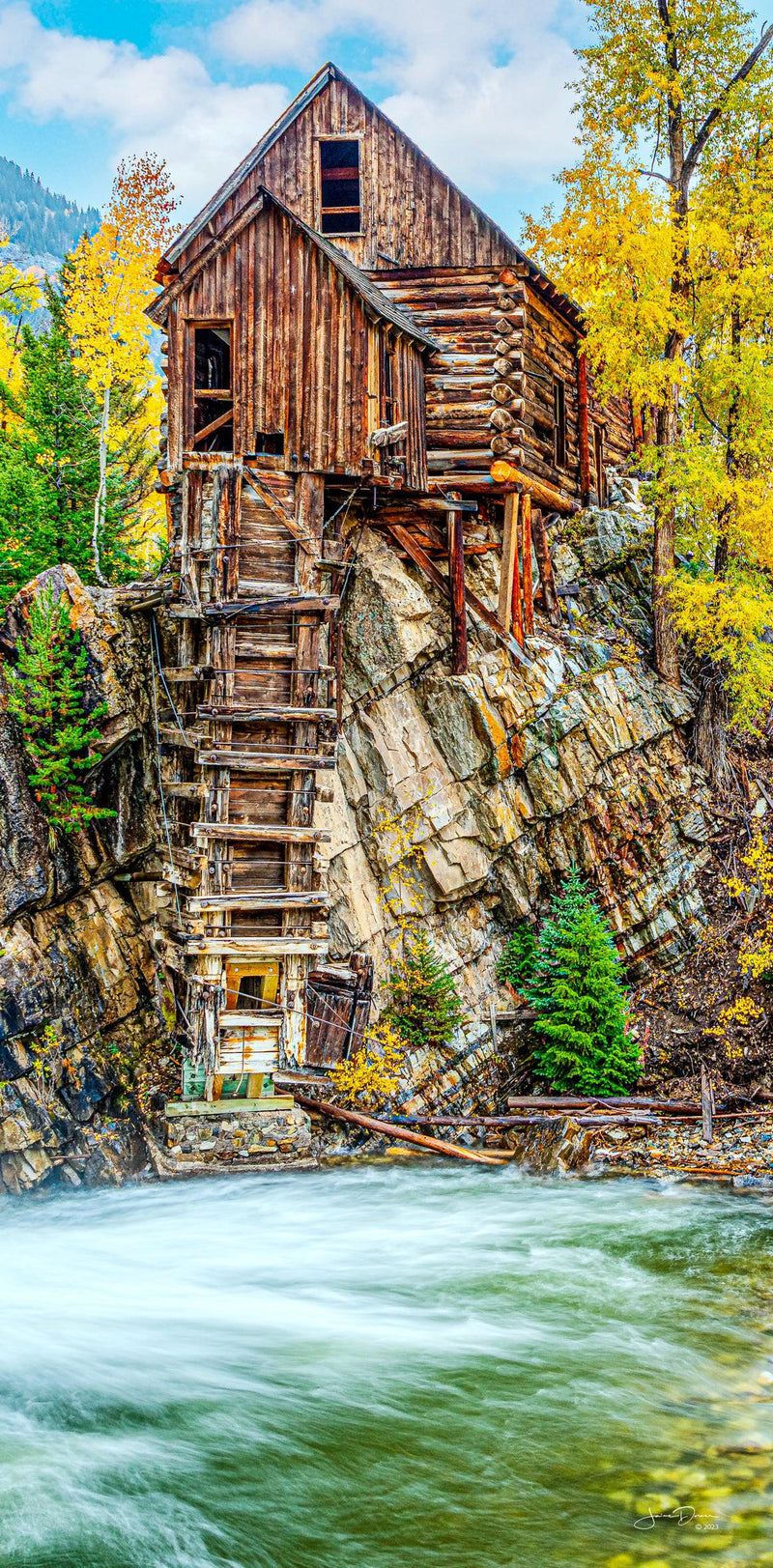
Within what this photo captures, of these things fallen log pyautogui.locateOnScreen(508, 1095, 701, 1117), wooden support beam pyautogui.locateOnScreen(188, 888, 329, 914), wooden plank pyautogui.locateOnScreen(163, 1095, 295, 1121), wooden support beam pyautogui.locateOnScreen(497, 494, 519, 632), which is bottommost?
fallen log pyautogui.locateOnScreen(508, 1095, 701, 1117)

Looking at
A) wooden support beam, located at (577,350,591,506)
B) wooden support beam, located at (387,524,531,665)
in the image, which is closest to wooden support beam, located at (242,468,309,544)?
wooden support beam, located at (387,524,531,665)

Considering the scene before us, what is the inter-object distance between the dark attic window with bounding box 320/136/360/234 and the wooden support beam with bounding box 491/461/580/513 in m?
4.99

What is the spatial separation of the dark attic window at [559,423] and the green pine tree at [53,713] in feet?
35.5

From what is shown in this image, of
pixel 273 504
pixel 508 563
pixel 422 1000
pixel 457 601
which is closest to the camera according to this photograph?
pixel 273 504

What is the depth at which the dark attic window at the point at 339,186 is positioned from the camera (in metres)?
18.7

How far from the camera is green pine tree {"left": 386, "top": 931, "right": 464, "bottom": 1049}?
17016 mm

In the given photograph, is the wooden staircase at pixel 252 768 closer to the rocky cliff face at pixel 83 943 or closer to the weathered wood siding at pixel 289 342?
the weathered wood siding at pixel 289 342

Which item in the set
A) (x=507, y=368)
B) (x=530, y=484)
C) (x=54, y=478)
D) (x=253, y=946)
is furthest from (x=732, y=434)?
(x=54, y=478)

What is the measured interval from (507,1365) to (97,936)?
10420mm

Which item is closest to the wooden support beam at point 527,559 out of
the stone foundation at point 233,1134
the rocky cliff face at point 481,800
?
the rocky cliff face at point 481,800

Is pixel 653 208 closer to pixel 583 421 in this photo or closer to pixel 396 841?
pixel 583 421

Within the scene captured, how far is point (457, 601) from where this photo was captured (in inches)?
727
